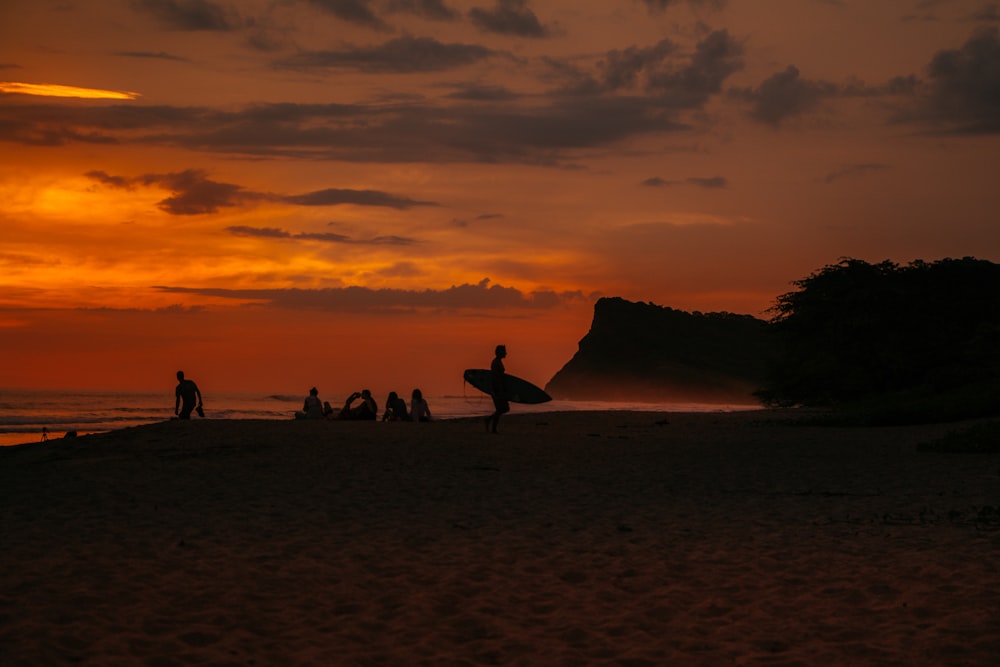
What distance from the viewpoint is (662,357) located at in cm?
18025

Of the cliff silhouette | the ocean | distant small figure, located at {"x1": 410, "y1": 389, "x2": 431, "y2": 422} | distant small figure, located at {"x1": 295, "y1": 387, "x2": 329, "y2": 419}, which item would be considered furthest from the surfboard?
the cliff silhouette

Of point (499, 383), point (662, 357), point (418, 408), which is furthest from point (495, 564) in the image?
point (662, 357)

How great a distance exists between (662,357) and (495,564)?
569 ft

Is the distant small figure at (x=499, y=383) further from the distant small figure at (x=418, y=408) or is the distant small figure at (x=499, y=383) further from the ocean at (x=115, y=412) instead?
the ocean at (x=115, y=412)

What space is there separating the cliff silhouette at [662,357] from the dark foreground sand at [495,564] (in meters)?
158

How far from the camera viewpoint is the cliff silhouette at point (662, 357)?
17450cm

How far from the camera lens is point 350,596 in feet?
26.8

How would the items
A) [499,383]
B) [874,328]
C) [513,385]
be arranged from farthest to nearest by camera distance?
[874,328] < [513,385] < [499,383]

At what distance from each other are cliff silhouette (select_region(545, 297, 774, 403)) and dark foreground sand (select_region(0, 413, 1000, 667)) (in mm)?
158119

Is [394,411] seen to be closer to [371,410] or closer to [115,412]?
[371,410]

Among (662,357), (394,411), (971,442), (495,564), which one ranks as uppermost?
(662,357)

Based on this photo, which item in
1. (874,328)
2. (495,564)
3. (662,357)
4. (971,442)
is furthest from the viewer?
(662,357)

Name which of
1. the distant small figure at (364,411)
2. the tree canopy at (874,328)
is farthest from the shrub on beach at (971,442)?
the tree canopy at (874,328)

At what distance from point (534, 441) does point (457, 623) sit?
54.5ft
